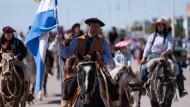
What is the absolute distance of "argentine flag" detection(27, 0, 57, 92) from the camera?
12.8m

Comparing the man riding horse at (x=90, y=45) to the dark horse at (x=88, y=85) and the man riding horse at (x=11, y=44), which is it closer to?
the dark horse at (x=88, y=85)

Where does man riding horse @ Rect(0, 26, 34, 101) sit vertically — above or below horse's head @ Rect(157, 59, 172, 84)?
above

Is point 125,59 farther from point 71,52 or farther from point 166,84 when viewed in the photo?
point 71,52

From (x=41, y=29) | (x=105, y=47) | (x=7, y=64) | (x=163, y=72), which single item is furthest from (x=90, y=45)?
(x=163, y=72)

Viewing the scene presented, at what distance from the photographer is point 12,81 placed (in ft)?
46.3

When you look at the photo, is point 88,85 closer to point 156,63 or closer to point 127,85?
point 156,63

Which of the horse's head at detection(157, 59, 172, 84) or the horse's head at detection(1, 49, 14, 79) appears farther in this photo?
the horse's head at detection(157, 59, 172, 84)

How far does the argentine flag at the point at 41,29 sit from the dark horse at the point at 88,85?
231cm

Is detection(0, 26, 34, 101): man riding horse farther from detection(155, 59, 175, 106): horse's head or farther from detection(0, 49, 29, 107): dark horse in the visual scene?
detection(155, 59, 175, 106): horse's head

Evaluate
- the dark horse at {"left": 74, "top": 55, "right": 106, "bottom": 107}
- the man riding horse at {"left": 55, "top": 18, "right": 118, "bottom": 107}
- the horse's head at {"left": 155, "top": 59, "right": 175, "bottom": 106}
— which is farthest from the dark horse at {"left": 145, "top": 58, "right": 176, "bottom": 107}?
the dark horse at {"left": 74, "top": 55, "right": 106, "bottom": 107}

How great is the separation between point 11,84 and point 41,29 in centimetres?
194

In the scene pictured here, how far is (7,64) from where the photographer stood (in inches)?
544

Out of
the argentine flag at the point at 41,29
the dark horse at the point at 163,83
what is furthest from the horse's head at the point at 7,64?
the dark horse at the point at 163,83

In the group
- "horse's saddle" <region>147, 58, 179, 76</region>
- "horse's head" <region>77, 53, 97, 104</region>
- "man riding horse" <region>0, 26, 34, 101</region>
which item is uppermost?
"man riding horse" <region>0, 26, 34, 101</region>
